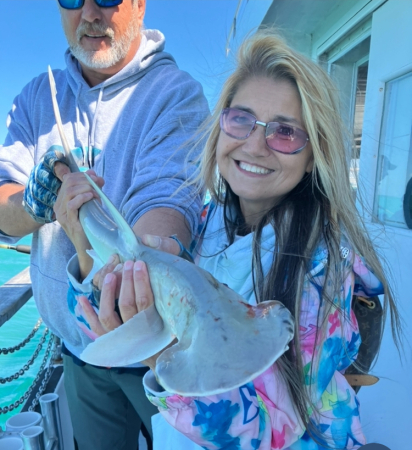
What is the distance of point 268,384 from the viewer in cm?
137

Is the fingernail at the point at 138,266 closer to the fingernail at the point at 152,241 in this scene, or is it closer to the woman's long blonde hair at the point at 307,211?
the fingernail at the point at 152,241

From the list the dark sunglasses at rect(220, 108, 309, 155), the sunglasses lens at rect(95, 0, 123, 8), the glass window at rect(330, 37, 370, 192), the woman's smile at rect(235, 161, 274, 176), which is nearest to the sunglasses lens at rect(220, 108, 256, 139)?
the dark sunglasses at rect(220, 108, 309, 155)

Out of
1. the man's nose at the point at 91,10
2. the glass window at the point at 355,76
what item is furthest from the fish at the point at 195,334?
the glass window at the point at 355,76

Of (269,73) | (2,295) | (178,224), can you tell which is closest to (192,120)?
(269,73)

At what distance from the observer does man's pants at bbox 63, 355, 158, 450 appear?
2297 mm

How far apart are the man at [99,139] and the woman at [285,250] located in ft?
0.97

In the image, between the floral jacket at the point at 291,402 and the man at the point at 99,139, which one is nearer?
the floral jacket at the point at 291,402

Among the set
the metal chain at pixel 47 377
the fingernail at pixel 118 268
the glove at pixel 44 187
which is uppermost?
the glove at pixel 44 187

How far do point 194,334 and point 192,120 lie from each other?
1.47 metres

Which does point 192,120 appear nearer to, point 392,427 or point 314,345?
point 314,345

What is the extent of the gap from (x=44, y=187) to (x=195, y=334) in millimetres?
1304

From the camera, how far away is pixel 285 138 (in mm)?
1653

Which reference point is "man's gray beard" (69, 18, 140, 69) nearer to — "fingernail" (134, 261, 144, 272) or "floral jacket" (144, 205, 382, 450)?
"fingernail" (134, 261, 144, 272)

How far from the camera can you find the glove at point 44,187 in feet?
6.15
